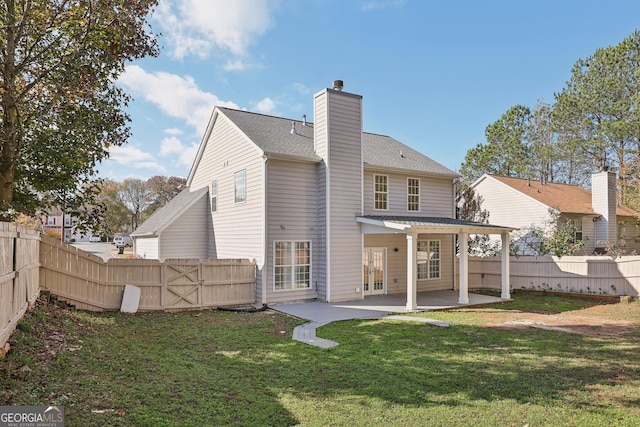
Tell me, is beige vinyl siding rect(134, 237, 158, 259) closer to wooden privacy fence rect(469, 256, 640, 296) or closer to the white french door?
the white french door

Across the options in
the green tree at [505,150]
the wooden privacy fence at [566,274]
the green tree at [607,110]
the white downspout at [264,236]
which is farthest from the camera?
the green tree at [505,150]

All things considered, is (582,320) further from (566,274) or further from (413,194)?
(413,194)

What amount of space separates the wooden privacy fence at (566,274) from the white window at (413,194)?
12.9 ft

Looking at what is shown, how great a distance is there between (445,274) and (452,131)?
19458 mm

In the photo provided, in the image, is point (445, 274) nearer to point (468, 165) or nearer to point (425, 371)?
point (425, 371)

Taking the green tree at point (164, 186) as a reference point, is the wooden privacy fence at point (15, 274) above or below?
below

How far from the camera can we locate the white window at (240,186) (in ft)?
45.3

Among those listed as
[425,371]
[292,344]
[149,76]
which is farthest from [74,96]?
[425,371]

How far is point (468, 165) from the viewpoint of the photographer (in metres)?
36.5

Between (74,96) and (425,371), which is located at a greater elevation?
(74,96)

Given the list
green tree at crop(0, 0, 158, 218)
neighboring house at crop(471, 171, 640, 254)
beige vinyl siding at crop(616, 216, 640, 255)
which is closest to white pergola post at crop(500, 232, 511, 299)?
neighboring house at crop(471, 171, 640, 254)

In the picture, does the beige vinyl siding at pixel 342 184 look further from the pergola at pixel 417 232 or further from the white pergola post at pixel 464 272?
Result: the white pergola post at pixel 464 272

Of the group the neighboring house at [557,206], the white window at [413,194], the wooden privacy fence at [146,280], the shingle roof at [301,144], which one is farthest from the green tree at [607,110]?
the wooden privacy fence at [146,280]

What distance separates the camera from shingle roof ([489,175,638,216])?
70.9 feet
